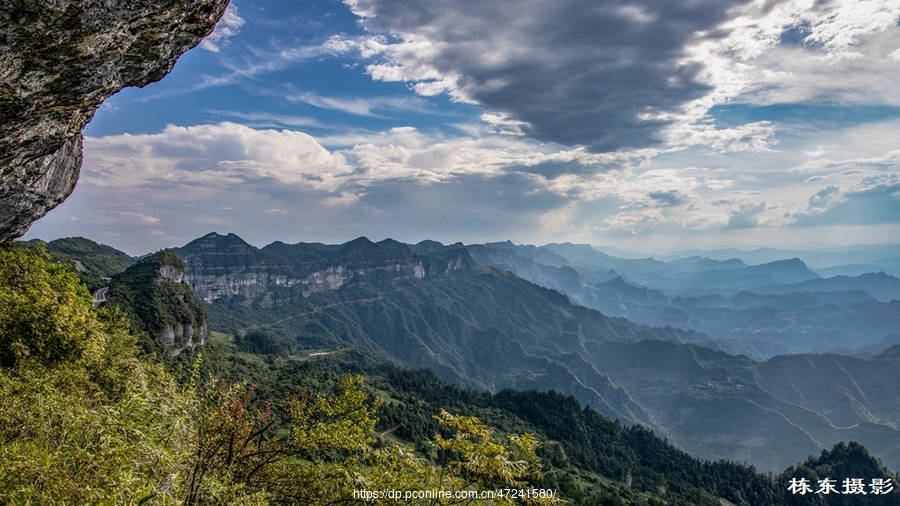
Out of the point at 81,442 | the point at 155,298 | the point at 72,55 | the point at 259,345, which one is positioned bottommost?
the point at 259,345

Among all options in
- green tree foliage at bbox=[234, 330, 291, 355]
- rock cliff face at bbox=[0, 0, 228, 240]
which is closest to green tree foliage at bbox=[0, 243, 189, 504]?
rock cliff face at bbox=[0, 0, 228, 240]

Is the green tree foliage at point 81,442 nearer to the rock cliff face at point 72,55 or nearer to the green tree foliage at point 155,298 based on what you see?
the rock cliff face at point 72,55

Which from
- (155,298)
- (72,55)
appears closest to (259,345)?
(155,298)

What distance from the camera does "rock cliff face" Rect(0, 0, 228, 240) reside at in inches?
316

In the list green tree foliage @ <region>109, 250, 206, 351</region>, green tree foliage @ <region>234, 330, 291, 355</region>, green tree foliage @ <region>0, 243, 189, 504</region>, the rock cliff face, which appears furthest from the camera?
green tree foliage @ <region>234, 330, 291, 355</region>

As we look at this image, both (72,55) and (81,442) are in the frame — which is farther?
(81,442)

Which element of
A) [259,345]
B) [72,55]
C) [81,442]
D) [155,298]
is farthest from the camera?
[259,345]

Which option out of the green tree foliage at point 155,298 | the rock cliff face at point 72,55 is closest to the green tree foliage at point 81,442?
the rock cliff face at point 72,55

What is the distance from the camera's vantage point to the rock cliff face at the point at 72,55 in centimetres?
802

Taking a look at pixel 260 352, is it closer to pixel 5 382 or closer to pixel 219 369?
pixel 219 369

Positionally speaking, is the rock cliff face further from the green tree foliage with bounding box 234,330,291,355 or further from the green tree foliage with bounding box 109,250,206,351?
the green tree foliage with bounding box 234,330,291,355

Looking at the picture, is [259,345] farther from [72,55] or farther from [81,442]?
[72,55]

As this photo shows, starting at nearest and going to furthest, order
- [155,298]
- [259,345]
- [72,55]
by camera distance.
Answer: [72,55] < [155,298] < [259,345]

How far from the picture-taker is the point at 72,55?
8.95m
